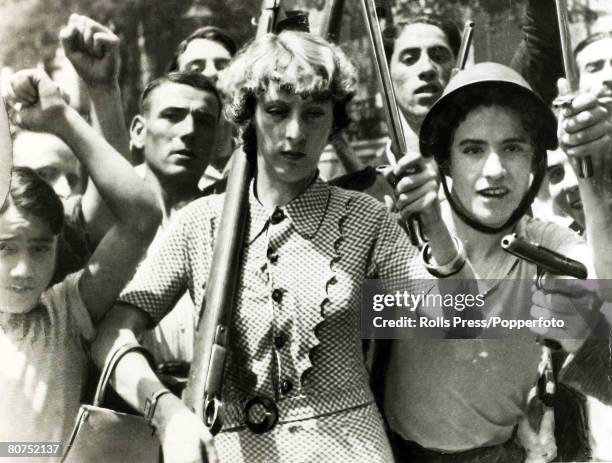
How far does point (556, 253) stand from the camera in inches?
125

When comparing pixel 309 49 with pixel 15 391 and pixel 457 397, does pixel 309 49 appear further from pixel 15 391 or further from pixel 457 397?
pixel 15 391

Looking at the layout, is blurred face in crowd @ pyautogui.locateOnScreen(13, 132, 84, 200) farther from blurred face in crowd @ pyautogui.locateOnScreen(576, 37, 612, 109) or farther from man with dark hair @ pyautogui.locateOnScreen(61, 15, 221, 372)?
blurred face in crowd @ pyautogui.locateOnScreen(576, 37, 612, 109)

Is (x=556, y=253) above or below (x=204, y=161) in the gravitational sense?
below

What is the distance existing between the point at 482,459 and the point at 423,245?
0.77 m

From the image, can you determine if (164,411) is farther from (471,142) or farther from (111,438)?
(471,142)

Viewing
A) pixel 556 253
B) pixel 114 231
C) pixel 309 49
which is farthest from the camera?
pixel 114 231

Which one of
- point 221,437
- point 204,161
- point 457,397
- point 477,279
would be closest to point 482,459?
point 457,397

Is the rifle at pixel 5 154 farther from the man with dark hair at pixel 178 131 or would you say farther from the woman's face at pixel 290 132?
the woman's face at pixel 290 132

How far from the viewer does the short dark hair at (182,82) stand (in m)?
3.43

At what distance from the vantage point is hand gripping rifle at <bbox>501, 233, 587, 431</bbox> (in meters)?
3.05

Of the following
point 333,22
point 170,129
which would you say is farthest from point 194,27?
point 333,22

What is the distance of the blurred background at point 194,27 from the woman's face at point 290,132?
0.26m

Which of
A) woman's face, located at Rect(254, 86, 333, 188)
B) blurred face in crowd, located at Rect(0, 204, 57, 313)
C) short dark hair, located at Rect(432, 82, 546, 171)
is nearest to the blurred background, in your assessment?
short dark hair, located at Rect(432, 82, 546, 171)

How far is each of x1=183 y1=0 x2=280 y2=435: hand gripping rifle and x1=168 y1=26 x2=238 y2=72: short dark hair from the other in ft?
1.52
